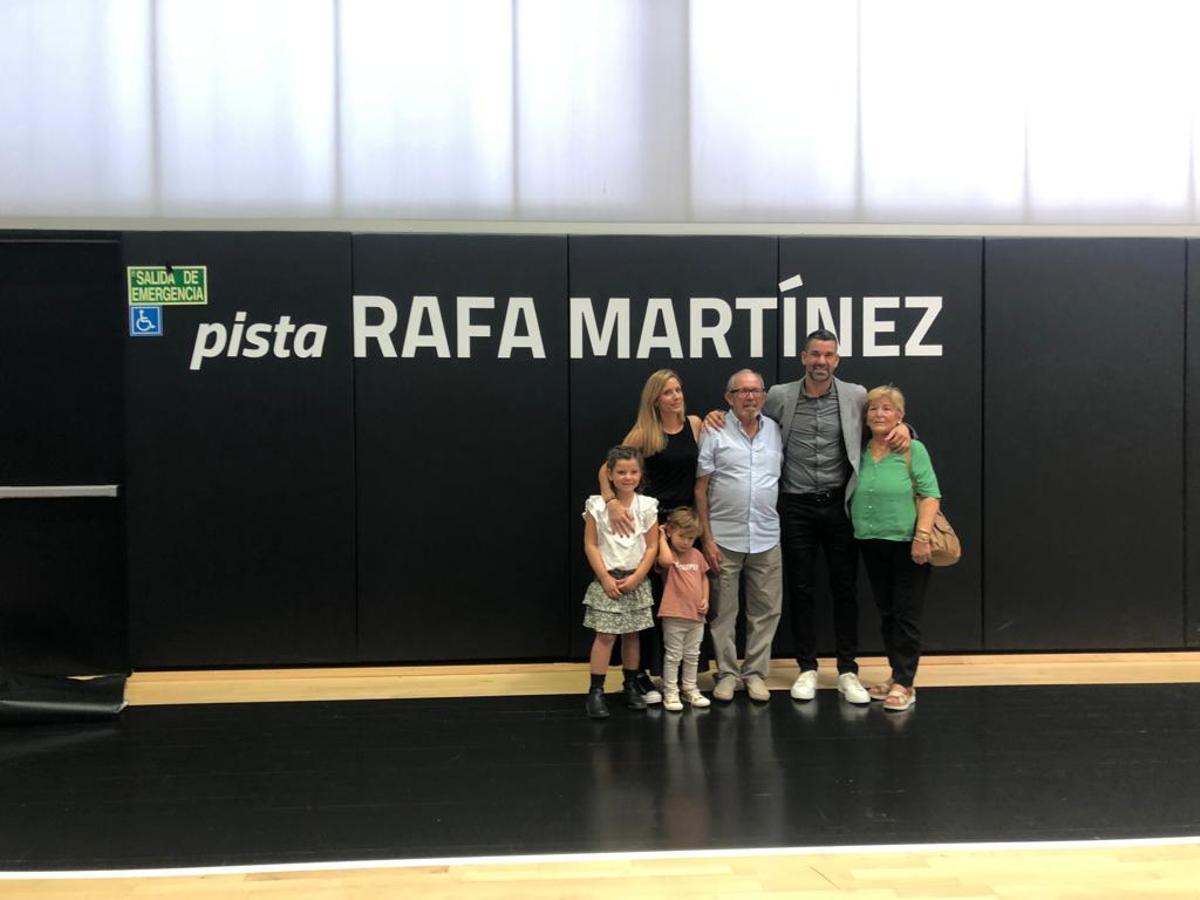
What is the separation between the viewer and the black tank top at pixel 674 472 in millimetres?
4105

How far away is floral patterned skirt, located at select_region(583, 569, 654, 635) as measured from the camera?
13.0 ft

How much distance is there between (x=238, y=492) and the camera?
4.62m

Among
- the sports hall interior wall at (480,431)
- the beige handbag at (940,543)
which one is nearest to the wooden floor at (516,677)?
the sports hall interior wall at (480,431)

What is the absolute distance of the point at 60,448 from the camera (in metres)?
4.60

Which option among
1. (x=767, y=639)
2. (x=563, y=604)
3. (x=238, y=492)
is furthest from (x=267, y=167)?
(x=767, y=639)

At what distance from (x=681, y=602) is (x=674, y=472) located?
24.5 inches

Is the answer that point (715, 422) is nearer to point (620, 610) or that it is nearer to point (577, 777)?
point (620, 610)

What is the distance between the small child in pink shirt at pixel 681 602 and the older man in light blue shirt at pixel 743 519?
12cm

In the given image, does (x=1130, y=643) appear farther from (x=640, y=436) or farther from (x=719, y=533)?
(x=640, y=436)

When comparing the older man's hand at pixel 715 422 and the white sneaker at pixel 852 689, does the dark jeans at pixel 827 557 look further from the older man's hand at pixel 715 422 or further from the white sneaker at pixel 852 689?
the older man's hand at pixel 715 422

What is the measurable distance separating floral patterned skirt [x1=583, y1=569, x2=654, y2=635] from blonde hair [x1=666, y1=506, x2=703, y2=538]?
30cm

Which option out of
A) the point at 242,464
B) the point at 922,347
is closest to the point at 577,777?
the point at 242,464

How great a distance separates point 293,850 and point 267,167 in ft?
12.0


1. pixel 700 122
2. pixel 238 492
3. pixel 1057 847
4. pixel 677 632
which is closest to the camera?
pixel 1057 847
